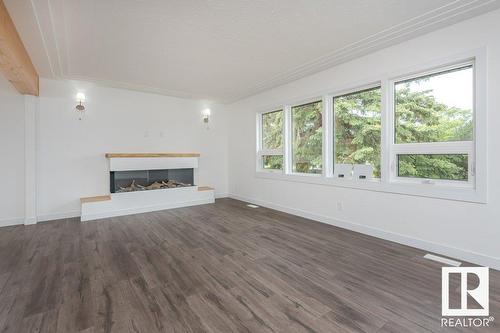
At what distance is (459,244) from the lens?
2.61 metres

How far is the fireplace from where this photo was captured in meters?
4.92

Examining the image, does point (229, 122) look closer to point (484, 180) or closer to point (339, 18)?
point (339, 18)

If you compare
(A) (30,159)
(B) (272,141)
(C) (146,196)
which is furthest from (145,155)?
(B) (272,141)

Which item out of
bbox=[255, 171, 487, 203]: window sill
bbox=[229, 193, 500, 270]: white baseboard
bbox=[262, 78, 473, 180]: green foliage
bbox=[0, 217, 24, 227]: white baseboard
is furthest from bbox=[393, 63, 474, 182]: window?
bbox=[0, 217, 24, 227]: white baseboard

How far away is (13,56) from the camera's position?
8.74ft

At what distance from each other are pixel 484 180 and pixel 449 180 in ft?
1.23

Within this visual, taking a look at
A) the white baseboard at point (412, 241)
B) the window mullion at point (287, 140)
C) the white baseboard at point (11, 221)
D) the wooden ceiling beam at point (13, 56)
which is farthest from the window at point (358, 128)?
the white baseboard at point (11, 221)

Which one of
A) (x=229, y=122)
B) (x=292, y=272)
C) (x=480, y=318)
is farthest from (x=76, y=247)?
(x=229, y=122)

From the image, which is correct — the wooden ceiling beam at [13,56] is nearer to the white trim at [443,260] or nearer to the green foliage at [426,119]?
the green foliage at [426,119]

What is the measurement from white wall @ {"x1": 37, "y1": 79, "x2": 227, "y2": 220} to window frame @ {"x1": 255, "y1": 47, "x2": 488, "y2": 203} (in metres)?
2.80

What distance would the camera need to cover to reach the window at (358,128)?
136 inches

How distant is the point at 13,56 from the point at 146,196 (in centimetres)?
304

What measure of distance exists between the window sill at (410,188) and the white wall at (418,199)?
62 mm

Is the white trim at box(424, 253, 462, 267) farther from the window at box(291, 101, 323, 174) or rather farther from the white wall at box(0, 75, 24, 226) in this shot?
the white wall at box(0, 75, 24, 226)
